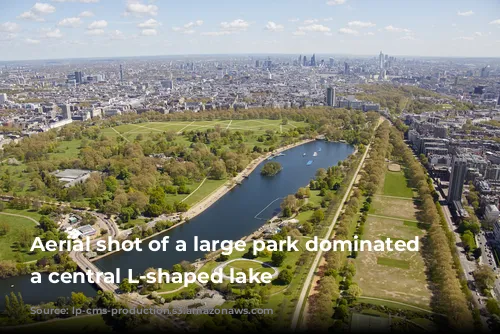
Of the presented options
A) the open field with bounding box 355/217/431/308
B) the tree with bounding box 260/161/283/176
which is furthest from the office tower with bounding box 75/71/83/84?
the open field with bounding box 355/217/431/308

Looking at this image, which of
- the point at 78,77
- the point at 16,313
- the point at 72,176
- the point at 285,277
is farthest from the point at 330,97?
the point at 78,77

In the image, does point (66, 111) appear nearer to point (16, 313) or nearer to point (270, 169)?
point (270, 169)

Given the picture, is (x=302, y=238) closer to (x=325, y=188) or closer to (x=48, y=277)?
(x=325, y=188)

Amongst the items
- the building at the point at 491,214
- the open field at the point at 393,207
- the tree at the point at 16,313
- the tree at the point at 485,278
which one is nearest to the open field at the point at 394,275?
the tree at the point at 485,278

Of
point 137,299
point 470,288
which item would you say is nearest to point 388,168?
point 470,288

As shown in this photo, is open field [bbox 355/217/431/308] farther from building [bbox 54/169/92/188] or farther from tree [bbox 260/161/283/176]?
building [bbox 54/169/92/188]

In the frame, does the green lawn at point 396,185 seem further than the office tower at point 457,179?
Yes

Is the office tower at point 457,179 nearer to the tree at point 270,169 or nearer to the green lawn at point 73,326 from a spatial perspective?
the tree at point 270,169

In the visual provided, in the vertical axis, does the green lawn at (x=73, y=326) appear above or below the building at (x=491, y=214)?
below
